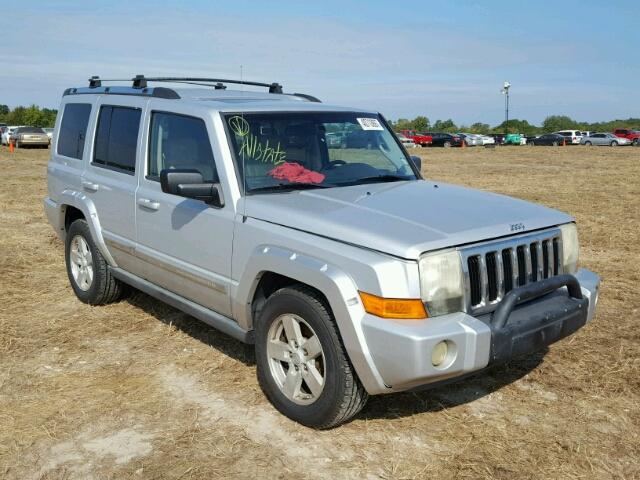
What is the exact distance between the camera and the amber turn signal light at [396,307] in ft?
11.0

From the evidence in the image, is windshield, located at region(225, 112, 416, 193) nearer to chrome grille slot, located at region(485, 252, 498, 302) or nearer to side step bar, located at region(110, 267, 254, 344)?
side step bar, located at region(110, 267, 254, 344)

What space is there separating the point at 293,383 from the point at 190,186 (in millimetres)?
1302

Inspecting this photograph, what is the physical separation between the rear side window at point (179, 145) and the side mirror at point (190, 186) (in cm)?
14

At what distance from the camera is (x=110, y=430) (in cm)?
389

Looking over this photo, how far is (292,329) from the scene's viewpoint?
12.7ft

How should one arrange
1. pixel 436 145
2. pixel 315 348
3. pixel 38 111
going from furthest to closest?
pixel 38 111
pixel 436 145
pixel 315 348

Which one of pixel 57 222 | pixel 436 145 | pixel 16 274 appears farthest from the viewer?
pixel 436 145

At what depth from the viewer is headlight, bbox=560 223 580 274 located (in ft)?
13.7

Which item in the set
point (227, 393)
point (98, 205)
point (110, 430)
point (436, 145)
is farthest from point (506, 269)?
point (436, 145)

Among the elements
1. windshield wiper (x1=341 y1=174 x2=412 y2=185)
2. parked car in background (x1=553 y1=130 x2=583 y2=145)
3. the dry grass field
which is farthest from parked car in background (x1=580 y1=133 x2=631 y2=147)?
windshield wiper (x1=341 y1=174 x2=412 y2=185)

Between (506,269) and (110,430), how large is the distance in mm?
2368

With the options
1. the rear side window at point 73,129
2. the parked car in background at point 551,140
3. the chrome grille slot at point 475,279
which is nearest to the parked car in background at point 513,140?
the parked car in background at point 551,140

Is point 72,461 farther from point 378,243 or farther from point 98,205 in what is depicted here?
point 98,205

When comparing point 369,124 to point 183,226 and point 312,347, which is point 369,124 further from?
point 312,347
